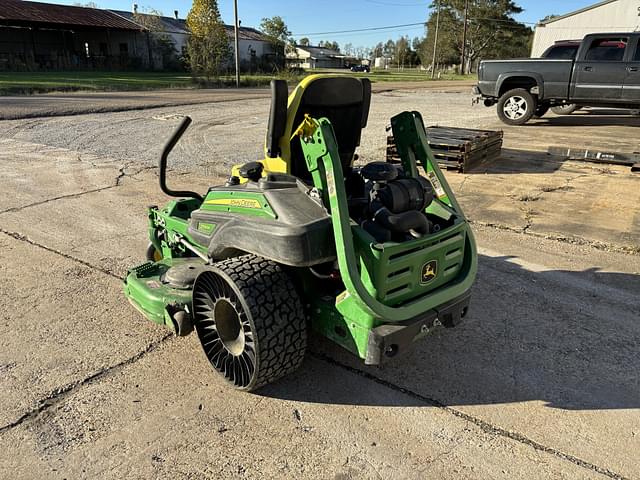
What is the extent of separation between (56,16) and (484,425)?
4796cm

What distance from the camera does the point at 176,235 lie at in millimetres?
4027

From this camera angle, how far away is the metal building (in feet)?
94.3

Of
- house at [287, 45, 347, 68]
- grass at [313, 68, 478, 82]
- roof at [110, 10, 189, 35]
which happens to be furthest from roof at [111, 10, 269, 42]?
house at [287, 45, 347, 68]

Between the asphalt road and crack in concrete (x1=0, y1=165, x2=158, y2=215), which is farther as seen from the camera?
the asphalt road

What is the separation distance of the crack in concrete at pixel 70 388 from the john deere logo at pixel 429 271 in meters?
1.86

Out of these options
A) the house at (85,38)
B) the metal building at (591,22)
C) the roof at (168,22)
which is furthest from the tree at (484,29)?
the metal building at (591,22)

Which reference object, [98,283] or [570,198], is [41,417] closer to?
[98,283]

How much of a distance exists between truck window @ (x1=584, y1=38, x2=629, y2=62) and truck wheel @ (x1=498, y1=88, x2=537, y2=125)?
1585 mm

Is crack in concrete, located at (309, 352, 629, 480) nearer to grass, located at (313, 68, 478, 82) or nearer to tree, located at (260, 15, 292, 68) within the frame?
grass, located at (313, 68, 478, 82)

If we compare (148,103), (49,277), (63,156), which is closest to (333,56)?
(148,103)

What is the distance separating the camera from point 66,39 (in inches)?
1759

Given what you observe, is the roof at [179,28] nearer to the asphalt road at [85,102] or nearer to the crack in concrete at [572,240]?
the asphalt road at [85,102]

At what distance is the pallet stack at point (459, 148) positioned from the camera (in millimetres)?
8555

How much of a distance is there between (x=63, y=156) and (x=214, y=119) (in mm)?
6048
